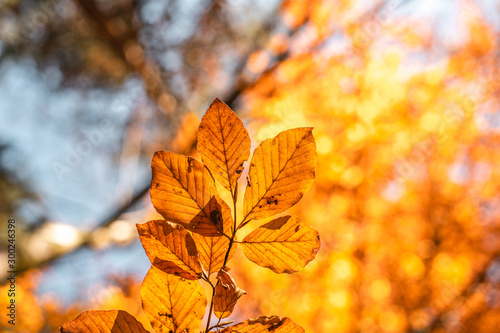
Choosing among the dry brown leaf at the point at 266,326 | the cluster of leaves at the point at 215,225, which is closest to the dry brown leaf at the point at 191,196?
the cluster of leaves at the point at 215,225

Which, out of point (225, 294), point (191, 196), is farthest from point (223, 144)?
A: point (225, 294)

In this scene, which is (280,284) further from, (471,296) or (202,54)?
(202,54)

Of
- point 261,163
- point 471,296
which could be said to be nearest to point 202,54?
point 261,163

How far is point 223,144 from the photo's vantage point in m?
0.35

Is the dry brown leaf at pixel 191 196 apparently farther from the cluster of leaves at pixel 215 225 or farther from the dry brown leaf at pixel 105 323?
the dry brown leaf at pixel 105 323

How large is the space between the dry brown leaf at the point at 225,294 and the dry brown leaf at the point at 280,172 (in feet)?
0.23

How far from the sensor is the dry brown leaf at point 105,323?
33 cm

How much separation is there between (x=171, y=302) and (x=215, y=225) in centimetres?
11

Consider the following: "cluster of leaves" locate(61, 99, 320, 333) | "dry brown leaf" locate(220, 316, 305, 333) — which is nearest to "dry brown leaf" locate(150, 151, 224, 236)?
"cluster of leaves" locate(61, 99, 320, 333)

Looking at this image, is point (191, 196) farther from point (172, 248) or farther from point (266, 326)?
point (266, 326)

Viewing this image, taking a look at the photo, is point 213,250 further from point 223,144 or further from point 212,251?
point 223,144

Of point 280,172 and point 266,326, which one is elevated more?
point 280,172

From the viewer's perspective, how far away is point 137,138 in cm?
→ 552

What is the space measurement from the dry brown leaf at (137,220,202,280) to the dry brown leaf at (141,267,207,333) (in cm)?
2
